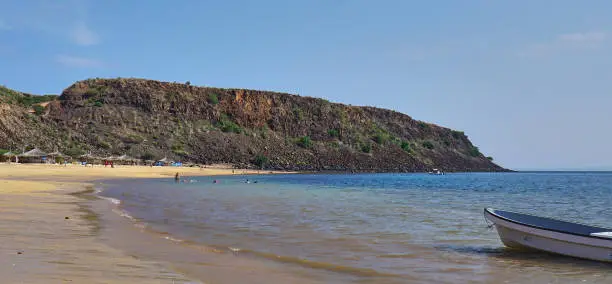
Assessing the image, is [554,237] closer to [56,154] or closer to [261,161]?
[56,154]

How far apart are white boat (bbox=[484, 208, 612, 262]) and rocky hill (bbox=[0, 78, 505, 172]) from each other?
88168mm

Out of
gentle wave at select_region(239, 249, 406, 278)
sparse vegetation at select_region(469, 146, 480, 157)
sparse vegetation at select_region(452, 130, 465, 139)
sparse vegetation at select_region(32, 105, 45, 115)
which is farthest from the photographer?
sparse vegetation at select_region(452, 130, 465, 139)

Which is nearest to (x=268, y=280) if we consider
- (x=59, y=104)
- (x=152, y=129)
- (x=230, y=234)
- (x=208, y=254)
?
(x=208, y=254)

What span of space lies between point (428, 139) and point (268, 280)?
152 metres

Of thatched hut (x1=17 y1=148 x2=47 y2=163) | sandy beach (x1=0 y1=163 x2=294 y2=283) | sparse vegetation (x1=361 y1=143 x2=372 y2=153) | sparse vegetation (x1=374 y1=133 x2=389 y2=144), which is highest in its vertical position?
sparse vegetation (x1=374 y1=133 x2=389 y2=144)

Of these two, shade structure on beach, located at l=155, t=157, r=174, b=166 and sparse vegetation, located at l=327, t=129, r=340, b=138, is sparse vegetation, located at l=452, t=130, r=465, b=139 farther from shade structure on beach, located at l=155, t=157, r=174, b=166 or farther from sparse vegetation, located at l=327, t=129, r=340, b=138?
shade structure on beach, located at l=155, t=157, r=174, b=166

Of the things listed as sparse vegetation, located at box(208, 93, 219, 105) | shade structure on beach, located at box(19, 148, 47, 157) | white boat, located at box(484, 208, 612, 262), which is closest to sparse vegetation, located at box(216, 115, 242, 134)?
sparse vegetation, located at box(208, 93, 219, 105)

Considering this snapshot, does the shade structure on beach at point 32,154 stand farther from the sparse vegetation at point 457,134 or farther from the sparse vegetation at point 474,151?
the sparse vegetation at point 474,151

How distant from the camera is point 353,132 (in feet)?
454

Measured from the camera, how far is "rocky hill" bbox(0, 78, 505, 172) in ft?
321

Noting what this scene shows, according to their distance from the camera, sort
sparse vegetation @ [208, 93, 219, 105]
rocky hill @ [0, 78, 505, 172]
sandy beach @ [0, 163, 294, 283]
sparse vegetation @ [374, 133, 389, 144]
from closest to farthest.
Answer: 1. sandy beach @ [0, 163, 294, 283]
2. rocky hill @ [0, 78, 505, 172]
3. sparse vegetation @ [208, 93, 219, 105]
4. sparse vegetation @ [374, 133, 389, 144]

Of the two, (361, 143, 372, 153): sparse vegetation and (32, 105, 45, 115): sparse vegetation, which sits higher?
(32, 105, 45, 115): sparse vegetation

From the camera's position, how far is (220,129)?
120188 mm

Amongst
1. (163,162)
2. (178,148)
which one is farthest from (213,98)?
(163,162)
